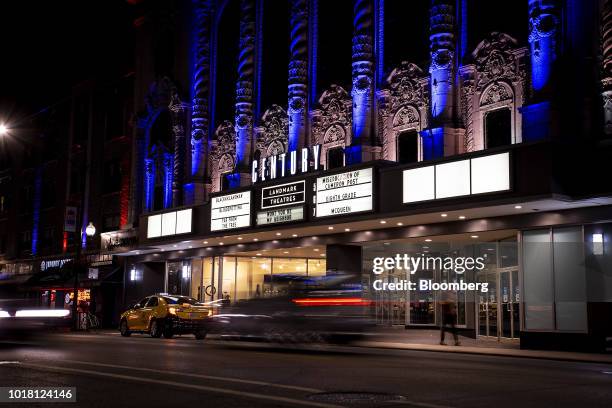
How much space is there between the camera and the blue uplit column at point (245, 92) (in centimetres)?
4056

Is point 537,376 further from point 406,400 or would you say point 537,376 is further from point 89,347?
point 89,347

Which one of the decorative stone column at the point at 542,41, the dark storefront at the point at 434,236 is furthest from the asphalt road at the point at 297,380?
the decorative stone column at the point at 542,41

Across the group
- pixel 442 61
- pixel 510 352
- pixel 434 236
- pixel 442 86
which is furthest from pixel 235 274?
pixel 510 352

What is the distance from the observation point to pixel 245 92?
4131 cm

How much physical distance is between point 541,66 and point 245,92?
18601mm

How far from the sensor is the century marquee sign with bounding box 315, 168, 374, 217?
30.0 meters

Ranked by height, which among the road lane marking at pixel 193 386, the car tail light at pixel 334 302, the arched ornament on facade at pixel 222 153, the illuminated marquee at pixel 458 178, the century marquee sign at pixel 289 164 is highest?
the arched ornament on facade at pixel 222 153

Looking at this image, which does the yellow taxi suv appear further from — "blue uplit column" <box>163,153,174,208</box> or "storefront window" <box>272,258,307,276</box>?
"blue uplit column" <box>163,153,174,208</box>

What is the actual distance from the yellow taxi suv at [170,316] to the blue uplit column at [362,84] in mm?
9288

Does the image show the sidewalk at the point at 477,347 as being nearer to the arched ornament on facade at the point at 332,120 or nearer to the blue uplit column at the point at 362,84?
the blue uplit column at the point at 362,84

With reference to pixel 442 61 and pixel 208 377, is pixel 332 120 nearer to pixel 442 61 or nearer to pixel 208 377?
pixel 442 61

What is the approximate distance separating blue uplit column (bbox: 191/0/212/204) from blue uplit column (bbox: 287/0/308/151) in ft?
25.4

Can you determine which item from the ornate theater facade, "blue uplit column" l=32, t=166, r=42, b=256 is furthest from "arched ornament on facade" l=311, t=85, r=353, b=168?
"blue uplit column" l=32, t=166, r=42, b=256

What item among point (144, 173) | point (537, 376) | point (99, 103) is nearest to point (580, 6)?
point (537, 376)
